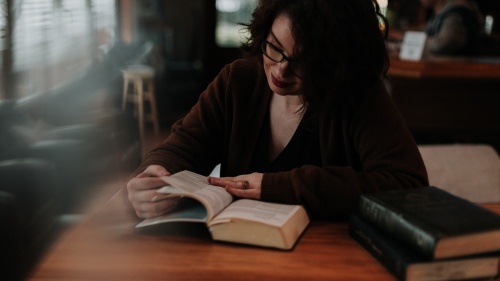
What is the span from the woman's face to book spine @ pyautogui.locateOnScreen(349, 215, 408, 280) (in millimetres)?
354

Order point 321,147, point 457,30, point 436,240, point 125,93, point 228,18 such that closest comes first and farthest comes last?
point 436,240
point 321,147
point 457,30
point 125,93
point 228,18

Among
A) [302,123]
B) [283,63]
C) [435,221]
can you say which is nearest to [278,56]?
[283,63]

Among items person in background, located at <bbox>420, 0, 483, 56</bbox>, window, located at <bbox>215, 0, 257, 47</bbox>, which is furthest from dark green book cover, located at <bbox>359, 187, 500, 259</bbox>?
window, located at <bbox>215, 0, 257, 47</bbox>

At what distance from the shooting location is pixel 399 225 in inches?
33.3

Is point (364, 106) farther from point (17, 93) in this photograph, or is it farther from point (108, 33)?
point (108, 33)

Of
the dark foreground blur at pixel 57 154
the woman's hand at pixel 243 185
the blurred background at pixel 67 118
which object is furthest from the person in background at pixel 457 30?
the woman's hand at pixel 243 185

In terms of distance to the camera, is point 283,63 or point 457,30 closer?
point 283,63

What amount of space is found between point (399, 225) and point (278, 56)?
50 cm

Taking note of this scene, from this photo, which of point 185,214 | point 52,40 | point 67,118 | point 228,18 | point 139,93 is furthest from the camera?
point 228,18

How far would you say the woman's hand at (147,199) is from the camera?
1.02 metres

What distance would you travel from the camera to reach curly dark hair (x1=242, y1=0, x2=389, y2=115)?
115 centimetres

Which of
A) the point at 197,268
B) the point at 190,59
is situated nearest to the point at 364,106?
the point at 197,268

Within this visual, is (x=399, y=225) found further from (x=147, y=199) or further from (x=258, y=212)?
(x=147, y=199)

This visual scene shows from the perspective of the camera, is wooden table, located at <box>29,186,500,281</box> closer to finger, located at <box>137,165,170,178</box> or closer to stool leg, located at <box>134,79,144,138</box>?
finger, located at <box>137,165,170,178</box>
